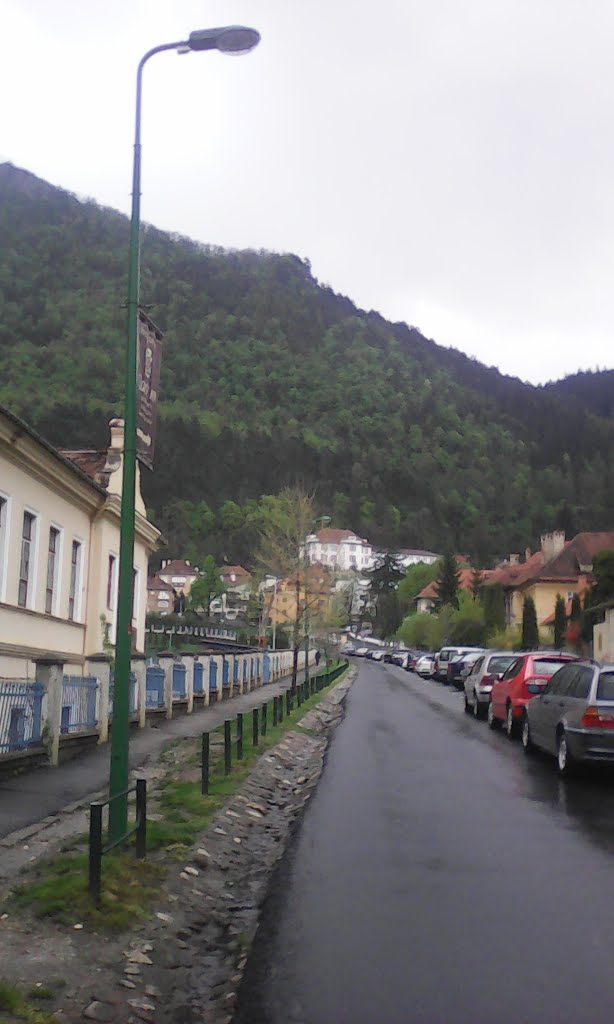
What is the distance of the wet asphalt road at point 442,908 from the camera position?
5250 millimetres

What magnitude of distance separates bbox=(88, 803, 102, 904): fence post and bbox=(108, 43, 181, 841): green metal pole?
1174mm

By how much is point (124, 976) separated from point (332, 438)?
175 m

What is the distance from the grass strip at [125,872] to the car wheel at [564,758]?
4904 mm

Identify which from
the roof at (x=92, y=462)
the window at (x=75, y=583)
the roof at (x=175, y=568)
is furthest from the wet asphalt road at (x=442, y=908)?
the roof at (x=175, y=568)

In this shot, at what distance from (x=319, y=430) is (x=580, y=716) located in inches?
6709

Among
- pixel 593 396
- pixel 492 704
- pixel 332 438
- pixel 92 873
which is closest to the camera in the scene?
pixel 92 873

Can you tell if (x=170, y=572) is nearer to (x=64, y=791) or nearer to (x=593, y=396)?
(x=593, y=396)

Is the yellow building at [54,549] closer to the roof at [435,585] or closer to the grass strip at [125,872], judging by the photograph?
the grass strip at [125,872]

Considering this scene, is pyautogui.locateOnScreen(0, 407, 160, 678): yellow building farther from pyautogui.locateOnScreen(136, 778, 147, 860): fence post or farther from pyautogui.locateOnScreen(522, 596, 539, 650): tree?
pyautogui.locateOnScreen(522, 596, 539, 650): tree

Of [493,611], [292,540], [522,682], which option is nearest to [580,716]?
[522,682]

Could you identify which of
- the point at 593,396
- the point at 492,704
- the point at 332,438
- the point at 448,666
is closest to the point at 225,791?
the point at 492,704

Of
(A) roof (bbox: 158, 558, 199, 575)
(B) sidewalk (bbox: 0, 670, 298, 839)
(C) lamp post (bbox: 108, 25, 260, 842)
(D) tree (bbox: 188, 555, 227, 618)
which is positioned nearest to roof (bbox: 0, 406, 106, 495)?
(B) sidewalk (bbox: 0, 670, 298, 839)

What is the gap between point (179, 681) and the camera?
84.0 feet

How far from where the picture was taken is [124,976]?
5637 millimetres
